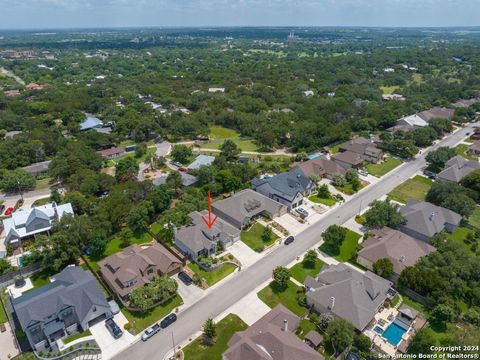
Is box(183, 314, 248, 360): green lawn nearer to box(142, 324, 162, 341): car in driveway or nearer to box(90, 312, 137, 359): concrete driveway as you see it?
box(142, 324, 162, 341): car in driveway

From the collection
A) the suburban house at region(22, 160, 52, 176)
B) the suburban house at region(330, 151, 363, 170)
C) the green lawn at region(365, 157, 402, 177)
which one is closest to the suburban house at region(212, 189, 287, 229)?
Result: the suburban house at region(330, 151, 363, 170)

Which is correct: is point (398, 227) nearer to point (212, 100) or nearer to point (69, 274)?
point (69, 274)

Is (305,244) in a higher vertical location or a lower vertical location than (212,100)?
lower

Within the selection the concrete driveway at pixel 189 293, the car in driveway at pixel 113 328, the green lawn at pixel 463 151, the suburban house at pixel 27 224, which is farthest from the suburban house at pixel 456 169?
the suburban house at pixel 27 224

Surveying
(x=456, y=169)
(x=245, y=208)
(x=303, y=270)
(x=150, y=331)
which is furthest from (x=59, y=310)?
(x=456, y=169)

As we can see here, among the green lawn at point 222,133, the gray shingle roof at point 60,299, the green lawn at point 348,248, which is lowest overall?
the green lawn at point 348,248

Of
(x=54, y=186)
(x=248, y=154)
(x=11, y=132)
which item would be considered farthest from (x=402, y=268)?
(x=11, y=132)

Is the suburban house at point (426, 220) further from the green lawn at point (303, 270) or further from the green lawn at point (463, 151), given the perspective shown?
the green lawn at point (463, 151)
